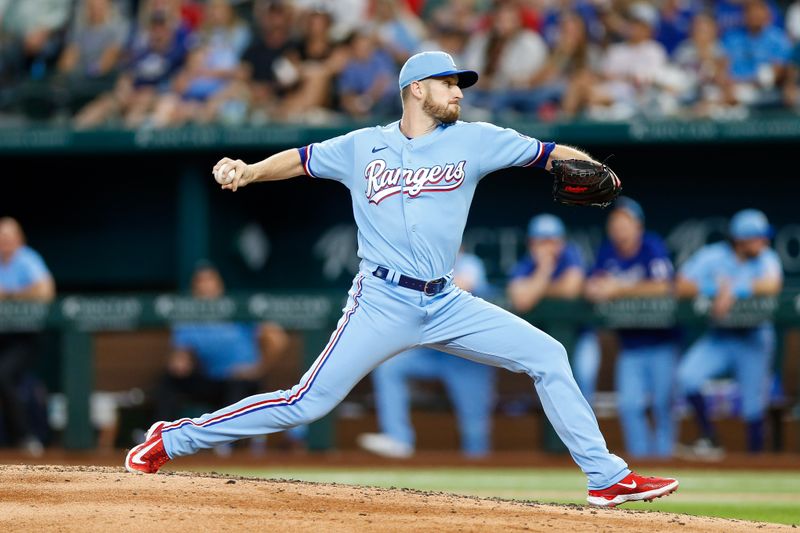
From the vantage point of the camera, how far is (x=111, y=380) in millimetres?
10031

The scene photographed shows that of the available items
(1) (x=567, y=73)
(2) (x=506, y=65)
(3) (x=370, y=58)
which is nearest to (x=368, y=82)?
(3) (x=370, y=58)

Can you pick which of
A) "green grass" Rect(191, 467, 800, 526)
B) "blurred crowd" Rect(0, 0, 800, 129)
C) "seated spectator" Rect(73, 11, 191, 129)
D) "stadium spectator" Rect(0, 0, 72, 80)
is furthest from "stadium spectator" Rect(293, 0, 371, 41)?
"green grass" Rect(191, 467, 800, 526)

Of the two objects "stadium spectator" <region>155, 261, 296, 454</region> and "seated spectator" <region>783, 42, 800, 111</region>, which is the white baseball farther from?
"seated spectator" <region>783, 42, 800, 111</region>

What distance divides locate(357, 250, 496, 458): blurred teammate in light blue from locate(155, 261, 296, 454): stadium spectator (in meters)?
0.88

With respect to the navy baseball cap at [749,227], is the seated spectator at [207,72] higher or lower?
higher

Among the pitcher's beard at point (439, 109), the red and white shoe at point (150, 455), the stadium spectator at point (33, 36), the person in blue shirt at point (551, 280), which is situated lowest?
the red and white shoe at point (150, 455)

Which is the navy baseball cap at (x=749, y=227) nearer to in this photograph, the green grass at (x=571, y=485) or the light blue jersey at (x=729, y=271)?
the light blue jersey at (x=729, y=271)

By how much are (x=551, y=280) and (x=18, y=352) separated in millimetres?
4040

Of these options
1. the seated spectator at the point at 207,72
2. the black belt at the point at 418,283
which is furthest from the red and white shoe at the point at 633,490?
the seated spectator at the point at 207,72

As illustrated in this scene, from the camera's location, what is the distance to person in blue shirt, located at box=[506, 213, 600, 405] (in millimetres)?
9602

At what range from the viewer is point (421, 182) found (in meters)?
5.24

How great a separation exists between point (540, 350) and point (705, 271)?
4.83m

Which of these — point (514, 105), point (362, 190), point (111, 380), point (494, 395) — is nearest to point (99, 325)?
point (111, 380)

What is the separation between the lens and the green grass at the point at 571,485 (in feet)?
22.7
